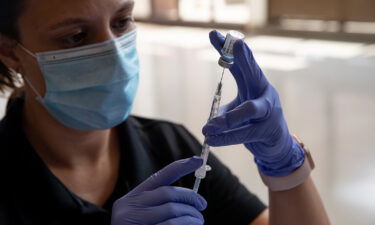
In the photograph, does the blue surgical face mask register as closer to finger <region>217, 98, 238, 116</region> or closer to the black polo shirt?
the black polo shirt

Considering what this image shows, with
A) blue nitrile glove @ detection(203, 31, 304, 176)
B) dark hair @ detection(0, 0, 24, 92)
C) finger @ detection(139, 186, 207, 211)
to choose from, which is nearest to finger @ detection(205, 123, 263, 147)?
blue nitrile glove @ detection(203, 31, 304, 176)

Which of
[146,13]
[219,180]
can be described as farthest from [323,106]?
[146,13]

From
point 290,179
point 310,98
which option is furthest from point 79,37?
point 310,98

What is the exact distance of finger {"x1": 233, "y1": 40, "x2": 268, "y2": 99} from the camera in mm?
868

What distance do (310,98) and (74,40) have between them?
2.73m

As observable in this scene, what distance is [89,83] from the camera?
113 cm

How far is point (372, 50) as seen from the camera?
16.7 feet

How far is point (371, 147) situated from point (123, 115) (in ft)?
6.36

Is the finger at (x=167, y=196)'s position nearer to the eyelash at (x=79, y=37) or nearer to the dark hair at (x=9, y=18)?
the eyelash at (x=79, y=37)

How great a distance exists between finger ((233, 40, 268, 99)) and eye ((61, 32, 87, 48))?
375mm

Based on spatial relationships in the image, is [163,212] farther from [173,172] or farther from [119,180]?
[119,180]

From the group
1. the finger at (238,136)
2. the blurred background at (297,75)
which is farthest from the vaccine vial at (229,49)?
the blurred background at (297,75)

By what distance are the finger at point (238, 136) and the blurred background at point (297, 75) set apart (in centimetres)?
134

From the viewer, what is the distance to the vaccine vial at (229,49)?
2.83 ft
